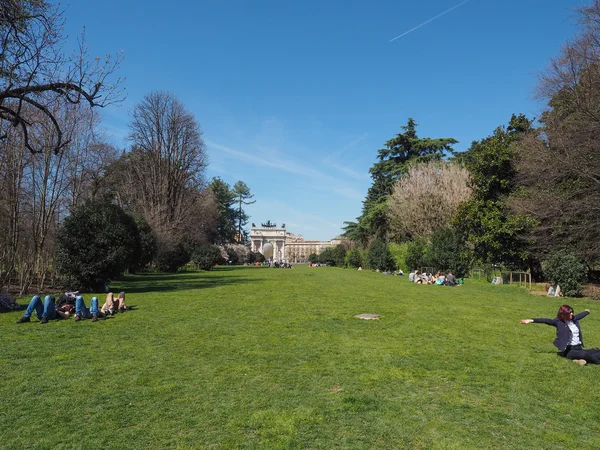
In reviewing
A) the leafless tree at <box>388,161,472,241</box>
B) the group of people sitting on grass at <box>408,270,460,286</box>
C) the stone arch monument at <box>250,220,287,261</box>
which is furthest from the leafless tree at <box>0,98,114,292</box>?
the stone arch monument at <box>250,220,287,261</box>

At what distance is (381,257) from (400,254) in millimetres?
2679

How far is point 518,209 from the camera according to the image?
2380cm

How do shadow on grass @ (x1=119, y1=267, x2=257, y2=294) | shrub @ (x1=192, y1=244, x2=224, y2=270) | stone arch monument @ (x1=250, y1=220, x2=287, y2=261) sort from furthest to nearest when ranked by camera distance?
stone arch monument @ (x1=250, y1=220, x2=287, y2=261) < shrub @ (x1=192, y1=244, x2=224, y2=270) < shadow on grass @ (x1=119, y1=267, x2=257, y2=294)

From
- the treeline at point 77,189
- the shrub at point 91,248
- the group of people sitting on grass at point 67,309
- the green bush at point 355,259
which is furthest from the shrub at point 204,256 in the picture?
the group of people sitting on grass at point 67,309

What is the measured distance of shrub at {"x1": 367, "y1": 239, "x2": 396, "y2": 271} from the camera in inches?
1686

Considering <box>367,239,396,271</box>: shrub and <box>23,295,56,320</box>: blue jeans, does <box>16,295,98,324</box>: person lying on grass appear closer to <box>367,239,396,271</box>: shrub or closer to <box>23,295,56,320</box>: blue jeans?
<box>23,295,56,320</box>: blue jeans

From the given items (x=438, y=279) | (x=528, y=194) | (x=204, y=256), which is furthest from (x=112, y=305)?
(x=204, y=256)

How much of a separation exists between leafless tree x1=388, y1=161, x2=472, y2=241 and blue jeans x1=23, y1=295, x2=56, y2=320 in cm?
3243

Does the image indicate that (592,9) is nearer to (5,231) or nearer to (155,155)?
(5,231)

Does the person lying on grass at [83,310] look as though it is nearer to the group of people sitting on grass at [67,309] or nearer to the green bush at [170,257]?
the group of people sitting on grass at [67,309]

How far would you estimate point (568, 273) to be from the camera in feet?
63.3

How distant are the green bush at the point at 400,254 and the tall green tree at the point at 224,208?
3661 centimetres

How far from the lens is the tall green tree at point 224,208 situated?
73688mm

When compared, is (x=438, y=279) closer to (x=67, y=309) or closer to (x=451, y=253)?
(x=451, y=253)
